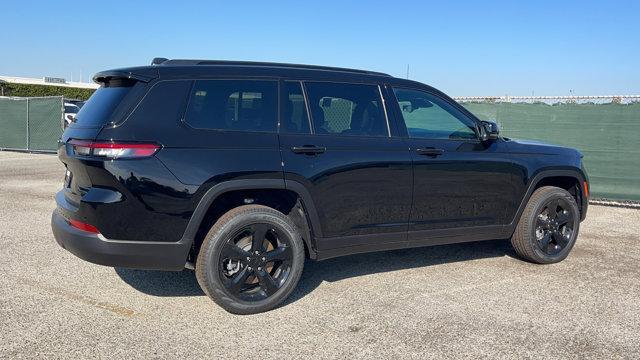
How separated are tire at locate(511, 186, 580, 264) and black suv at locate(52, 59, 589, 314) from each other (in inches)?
7.9

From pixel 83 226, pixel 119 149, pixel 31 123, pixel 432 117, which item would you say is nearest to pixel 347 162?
pixel 432 117

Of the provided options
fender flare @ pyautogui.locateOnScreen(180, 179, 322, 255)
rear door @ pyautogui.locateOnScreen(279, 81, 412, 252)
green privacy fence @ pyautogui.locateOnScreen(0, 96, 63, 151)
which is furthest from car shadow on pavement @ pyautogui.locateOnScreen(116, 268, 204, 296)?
green privacy fence @ pyautogui.locateOnScreen(0, 96, 63, 151)

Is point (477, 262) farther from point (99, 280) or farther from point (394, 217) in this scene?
point (99, 280)

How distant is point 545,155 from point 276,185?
2922 millimetres

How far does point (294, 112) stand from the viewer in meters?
4.15

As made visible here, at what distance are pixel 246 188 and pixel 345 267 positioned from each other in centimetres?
174

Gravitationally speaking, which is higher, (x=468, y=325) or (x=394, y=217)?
(x=394, y=217)

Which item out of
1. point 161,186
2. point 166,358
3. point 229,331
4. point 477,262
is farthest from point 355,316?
point 477,262

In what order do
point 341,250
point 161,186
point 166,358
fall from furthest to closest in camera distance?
point 341,250 → point 161,186 → point 166,358

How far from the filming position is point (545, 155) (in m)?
5.29

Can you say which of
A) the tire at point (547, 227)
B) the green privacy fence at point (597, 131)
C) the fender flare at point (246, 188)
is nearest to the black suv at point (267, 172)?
the fender flare at point (246, 188)

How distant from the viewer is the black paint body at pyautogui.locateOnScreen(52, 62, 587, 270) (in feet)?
11.6

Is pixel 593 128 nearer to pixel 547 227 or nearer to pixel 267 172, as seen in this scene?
pixel 547 227

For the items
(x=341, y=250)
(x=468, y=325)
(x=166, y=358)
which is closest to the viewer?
(x=166, y=358)
